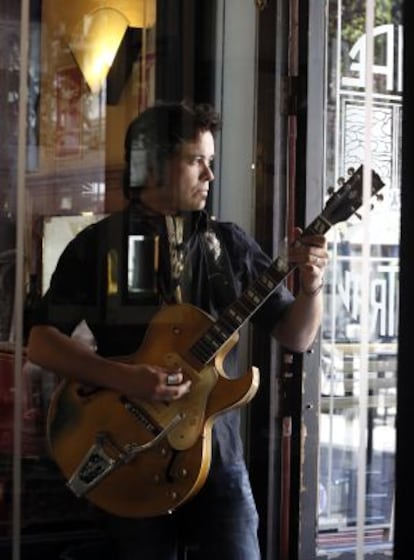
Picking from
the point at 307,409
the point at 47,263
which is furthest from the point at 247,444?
the point at 47,263

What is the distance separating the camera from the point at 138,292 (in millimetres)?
1840

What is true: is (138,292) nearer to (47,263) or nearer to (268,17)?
(47,263)

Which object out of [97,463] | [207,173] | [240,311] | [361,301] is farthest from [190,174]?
[97,463]

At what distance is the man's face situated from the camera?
184cm

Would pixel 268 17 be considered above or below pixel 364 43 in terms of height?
above

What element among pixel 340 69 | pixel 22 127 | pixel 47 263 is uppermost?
pixel 340 69

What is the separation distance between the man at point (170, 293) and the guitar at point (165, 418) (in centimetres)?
2

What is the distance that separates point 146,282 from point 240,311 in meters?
0.26

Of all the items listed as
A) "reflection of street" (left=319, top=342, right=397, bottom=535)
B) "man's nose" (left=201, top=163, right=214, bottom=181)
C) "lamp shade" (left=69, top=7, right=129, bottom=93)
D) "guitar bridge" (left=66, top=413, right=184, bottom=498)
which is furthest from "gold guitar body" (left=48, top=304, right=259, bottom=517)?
"lamp shade" (left=69, top=7, right=129, bottom=93)

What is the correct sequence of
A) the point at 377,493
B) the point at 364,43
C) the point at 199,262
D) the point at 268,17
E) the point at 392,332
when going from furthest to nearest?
the point at 268,17
the point at 199,262
the point at 364,43
the point at 377,493
the point at 392,332

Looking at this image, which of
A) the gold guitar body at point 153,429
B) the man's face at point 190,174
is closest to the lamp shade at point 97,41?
the man's face at point 190,174

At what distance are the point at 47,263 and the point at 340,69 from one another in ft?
2.24

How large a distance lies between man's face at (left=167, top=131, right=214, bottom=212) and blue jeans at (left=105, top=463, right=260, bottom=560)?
0.52m

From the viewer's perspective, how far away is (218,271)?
1793mm
